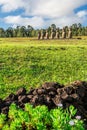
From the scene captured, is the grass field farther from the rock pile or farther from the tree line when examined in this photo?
the tree line

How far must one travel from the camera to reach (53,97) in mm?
11023

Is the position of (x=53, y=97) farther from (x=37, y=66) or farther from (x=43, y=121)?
(x=37, y=66)

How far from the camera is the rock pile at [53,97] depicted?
10484 millimetres

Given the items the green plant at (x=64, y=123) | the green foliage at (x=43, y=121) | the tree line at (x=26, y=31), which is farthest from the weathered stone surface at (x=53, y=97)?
the tree line at (x=26, y=31)

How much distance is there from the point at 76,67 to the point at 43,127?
1576 cm

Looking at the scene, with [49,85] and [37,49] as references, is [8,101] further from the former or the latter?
[37,49]

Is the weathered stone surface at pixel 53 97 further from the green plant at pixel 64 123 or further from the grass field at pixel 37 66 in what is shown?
the grass field at pixel 37 66

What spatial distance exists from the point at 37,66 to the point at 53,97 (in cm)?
1162

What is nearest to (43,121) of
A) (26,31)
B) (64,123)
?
(64,123)

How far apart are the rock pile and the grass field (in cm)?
543

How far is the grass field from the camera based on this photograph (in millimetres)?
19481

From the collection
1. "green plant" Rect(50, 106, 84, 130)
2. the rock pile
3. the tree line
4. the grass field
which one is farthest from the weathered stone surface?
the tree line

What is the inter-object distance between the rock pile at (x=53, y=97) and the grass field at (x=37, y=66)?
17.8 feet

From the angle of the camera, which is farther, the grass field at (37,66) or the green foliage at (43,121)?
the grass field at (37,66)
